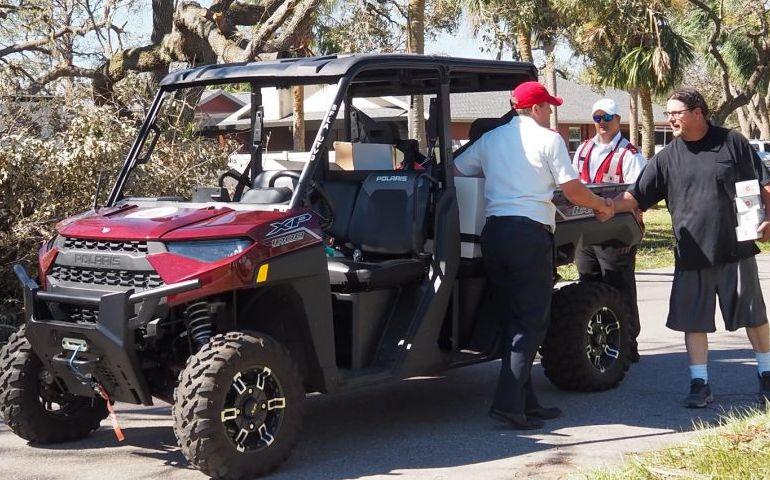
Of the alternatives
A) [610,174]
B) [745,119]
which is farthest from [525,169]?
[745,119]

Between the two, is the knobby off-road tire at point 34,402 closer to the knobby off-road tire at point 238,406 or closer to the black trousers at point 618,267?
the knobby off-road tire at point 238,406

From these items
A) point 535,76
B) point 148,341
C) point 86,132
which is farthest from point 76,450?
point 86,132

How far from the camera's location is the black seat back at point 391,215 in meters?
6.31

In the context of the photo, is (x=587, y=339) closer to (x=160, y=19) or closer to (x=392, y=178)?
(x=392, y=178)

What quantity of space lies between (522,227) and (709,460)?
1.88m

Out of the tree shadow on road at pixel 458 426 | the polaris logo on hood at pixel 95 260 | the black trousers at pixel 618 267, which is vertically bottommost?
the tree shadow on road at pixel 458 426

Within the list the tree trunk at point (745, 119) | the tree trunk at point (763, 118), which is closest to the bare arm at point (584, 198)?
the tree trunk at point (763, 118)

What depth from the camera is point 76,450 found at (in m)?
6.09

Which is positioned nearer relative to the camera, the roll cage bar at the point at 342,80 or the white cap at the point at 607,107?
the roll cage bar at the point at 342,80

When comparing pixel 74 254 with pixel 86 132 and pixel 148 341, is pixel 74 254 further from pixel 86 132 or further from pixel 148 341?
pixel 86 132

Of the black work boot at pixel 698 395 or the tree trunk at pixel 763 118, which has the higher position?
the tree trunk at pixel 763 118

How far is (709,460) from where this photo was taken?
4949mm

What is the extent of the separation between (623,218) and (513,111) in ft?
4.97

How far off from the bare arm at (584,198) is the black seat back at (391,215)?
0.81m
